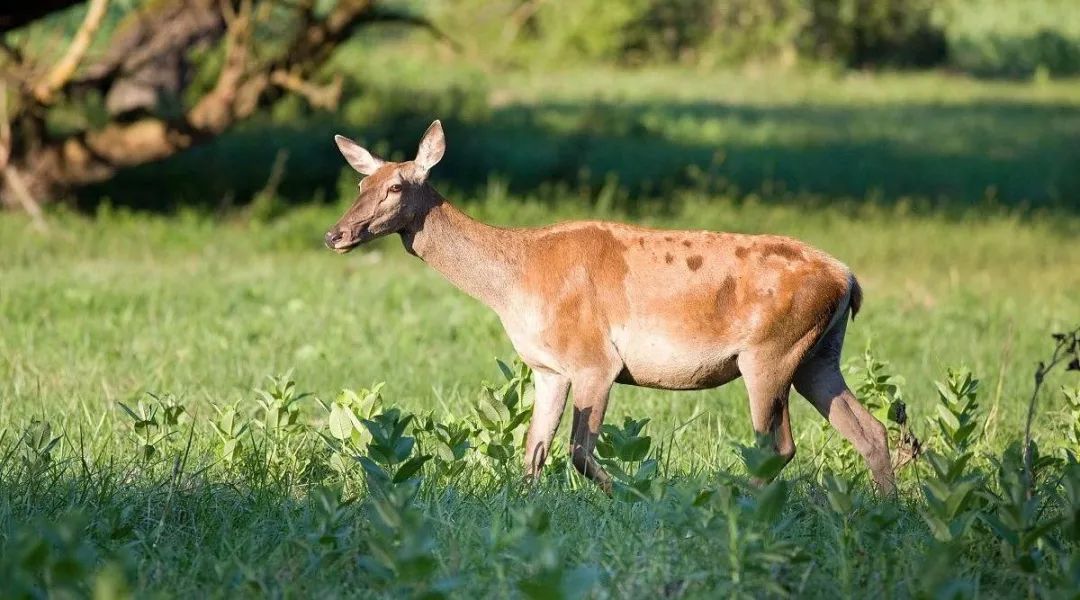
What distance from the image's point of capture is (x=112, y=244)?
13.0 meters

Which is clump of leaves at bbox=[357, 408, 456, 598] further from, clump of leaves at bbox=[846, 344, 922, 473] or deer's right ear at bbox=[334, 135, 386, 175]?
clump of leaves at bbox=[846, 344, 922, 473]

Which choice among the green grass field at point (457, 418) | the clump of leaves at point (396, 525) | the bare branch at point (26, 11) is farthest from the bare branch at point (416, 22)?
the clump of leaves at point (396, 525)

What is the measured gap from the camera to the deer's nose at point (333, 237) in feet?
20.3

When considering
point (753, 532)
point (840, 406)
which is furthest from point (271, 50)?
point (753, 532)

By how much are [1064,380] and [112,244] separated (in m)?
7.53

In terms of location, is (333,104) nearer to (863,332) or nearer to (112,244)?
(112,244)

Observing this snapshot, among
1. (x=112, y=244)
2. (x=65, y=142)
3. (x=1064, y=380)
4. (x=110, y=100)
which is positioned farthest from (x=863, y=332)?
(x=110, y=100)

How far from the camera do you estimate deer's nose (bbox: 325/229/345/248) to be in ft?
20.3

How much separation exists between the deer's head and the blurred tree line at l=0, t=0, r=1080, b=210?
6.87m

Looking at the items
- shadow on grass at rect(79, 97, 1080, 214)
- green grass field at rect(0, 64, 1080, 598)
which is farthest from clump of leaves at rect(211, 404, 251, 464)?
shadow on grass at rect(79, 97, 1080, 214)

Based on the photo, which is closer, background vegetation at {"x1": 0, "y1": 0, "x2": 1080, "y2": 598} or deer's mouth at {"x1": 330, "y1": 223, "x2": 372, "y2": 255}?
background vegetation at {"x1": 0, "y1": 0, "x2": 1080, "y2": 598}

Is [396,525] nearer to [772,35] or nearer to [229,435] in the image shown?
[229,435]

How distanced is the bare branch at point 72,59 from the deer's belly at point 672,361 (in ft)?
25.1

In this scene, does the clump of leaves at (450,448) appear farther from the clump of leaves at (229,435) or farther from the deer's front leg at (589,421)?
the clump of leaves at (229,435)
